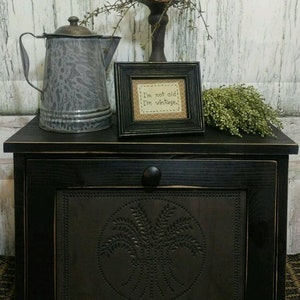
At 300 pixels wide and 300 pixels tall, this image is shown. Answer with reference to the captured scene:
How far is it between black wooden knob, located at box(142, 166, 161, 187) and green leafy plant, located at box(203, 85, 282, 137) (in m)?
0.20

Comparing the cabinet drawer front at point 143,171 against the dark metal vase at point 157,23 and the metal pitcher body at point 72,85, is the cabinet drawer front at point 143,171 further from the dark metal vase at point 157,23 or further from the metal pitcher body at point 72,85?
the dark metal vase at point 157,23

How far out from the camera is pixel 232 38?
1.40m

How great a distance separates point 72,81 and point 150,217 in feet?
1.19

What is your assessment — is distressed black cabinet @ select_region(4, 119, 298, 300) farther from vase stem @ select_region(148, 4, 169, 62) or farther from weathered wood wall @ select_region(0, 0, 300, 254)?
weathered wood wall @ select_region(0, 0, 300, 254)

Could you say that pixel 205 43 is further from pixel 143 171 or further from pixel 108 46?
pixel 143 171

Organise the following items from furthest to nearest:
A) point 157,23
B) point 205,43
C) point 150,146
Answer: 1. point 205,43
2. point 157,23
3. point 150,146

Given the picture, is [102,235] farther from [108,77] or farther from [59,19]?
[59,19]

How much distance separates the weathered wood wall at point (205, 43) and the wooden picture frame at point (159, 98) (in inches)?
12.2

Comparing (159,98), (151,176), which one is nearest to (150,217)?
(151,176)

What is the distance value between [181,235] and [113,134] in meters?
0.28

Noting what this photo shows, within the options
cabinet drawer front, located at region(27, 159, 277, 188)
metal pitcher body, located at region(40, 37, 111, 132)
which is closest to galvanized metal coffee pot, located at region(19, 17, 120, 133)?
metal pitcher body, located at region(40, 37, 111, 132)

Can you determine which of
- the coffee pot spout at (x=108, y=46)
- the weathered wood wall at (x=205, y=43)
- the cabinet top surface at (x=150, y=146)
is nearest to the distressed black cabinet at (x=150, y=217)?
the cabinet top surface at (x=150, y=146)

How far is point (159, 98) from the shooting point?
109cm

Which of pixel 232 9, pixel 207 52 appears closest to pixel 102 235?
pixel 207 52
